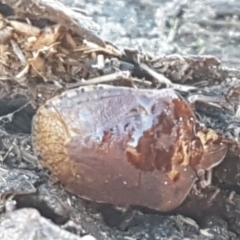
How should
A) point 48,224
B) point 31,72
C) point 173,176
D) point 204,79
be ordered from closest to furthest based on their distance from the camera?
1. point 48,224
2. point 173,176
3. point 31,72
4. point 204,79

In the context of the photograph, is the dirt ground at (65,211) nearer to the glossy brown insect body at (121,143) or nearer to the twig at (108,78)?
the glossy brown insect body at (121,143)

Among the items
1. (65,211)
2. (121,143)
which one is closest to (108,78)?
(121,143)

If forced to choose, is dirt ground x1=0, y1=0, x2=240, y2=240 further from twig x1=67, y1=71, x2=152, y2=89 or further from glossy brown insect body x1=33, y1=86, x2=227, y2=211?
twig x1=67, y1=71, x2=152, y2=89

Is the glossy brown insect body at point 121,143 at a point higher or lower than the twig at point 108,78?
lower

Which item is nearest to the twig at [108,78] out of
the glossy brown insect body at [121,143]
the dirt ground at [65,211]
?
the glossy brown insect body at [121,143]

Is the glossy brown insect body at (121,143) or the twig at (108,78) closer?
the glossy brown insect body at (121,143)

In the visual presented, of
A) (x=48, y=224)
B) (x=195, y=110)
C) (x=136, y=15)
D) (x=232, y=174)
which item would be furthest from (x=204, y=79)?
(x=136, y=15)

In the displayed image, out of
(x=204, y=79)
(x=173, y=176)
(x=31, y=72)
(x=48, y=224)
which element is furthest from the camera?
(x=204, y=79)

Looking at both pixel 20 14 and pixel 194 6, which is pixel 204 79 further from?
pixel 194 6

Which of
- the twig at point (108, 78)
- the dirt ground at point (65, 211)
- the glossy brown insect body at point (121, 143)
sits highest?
the twig at point (108, 78)
